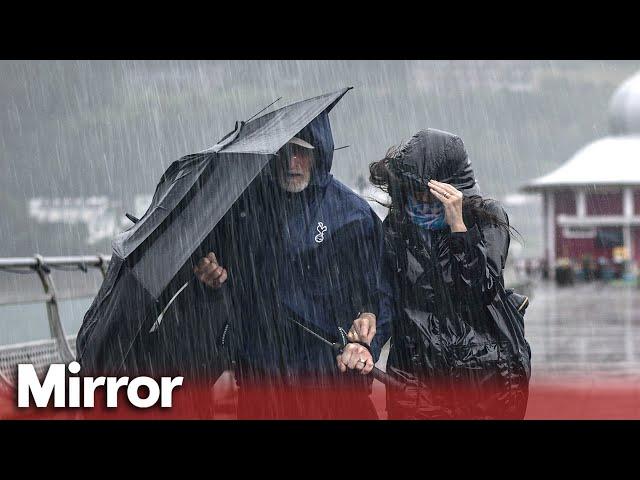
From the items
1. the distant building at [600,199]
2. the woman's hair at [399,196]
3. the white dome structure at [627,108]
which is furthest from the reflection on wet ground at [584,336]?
the white dome structure at [627,108]

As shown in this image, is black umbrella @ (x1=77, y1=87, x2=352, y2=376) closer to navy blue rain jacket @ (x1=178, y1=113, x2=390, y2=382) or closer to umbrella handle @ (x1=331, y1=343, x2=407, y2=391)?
navy blue rain jacket @ (x1=178, y1=113, x2=390, y2=382)

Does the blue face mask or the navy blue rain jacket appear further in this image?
the navy blue rain jacket

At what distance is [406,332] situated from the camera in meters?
5.69

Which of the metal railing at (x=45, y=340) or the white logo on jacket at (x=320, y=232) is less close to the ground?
the white logo on jacket at (x=320, y=232)

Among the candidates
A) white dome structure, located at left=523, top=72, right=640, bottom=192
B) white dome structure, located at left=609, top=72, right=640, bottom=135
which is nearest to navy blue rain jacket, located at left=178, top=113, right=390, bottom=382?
white dome structure, located at left=523, top=72, right=640, bottom=192

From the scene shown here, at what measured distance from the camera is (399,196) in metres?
5.72

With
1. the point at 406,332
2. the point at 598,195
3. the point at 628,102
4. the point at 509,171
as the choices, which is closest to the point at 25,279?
the point at 406,332

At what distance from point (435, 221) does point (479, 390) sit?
0.77 m

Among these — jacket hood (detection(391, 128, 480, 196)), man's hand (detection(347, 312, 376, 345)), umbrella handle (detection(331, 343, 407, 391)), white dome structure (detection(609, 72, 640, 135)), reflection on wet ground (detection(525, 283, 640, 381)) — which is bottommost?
reflection on wet ground (detection(525, 283, 640, 381))

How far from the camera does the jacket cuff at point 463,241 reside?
5.53m

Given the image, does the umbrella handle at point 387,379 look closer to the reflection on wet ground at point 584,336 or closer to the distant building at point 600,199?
the reflection on wet ground at point 584,336

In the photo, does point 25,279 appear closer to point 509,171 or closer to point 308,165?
point 308,165

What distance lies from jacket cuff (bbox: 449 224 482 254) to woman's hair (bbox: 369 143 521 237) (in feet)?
0.31

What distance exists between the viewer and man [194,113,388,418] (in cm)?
581
